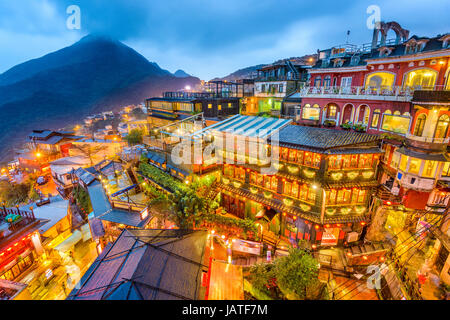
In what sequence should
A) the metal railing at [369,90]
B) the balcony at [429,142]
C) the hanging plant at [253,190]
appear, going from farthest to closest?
the hanging plant at [253,190] < the metal railing at [369,90] < the balcony at [429,142]

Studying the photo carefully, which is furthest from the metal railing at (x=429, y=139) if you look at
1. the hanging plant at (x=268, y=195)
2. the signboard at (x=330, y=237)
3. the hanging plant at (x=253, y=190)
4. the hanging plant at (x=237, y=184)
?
the hanging plant at (x=237, y=184)

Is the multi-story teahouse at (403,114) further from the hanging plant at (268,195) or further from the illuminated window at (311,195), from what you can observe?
the hanging plant at (268,195)

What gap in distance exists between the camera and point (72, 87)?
13862 centimetres

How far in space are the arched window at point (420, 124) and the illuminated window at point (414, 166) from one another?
96.5 inches

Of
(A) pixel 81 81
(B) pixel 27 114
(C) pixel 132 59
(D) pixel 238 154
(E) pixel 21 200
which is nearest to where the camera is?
(D) pixel 238 154

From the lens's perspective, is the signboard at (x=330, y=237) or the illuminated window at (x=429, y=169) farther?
the signboard at (x=330, y=237)

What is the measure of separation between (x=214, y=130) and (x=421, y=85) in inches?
816

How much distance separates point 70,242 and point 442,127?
39.5 m

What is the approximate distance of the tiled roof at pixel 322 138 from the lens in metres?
18.7

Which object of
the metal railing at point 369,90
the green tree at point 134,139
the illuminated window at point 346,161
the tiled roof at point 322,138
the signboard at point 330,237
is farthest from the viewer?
the green tree at point 134,139

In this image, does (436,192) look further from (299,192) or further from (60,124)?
(60,124)

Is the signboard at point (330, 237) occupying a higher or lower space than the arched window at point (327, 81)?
lower
